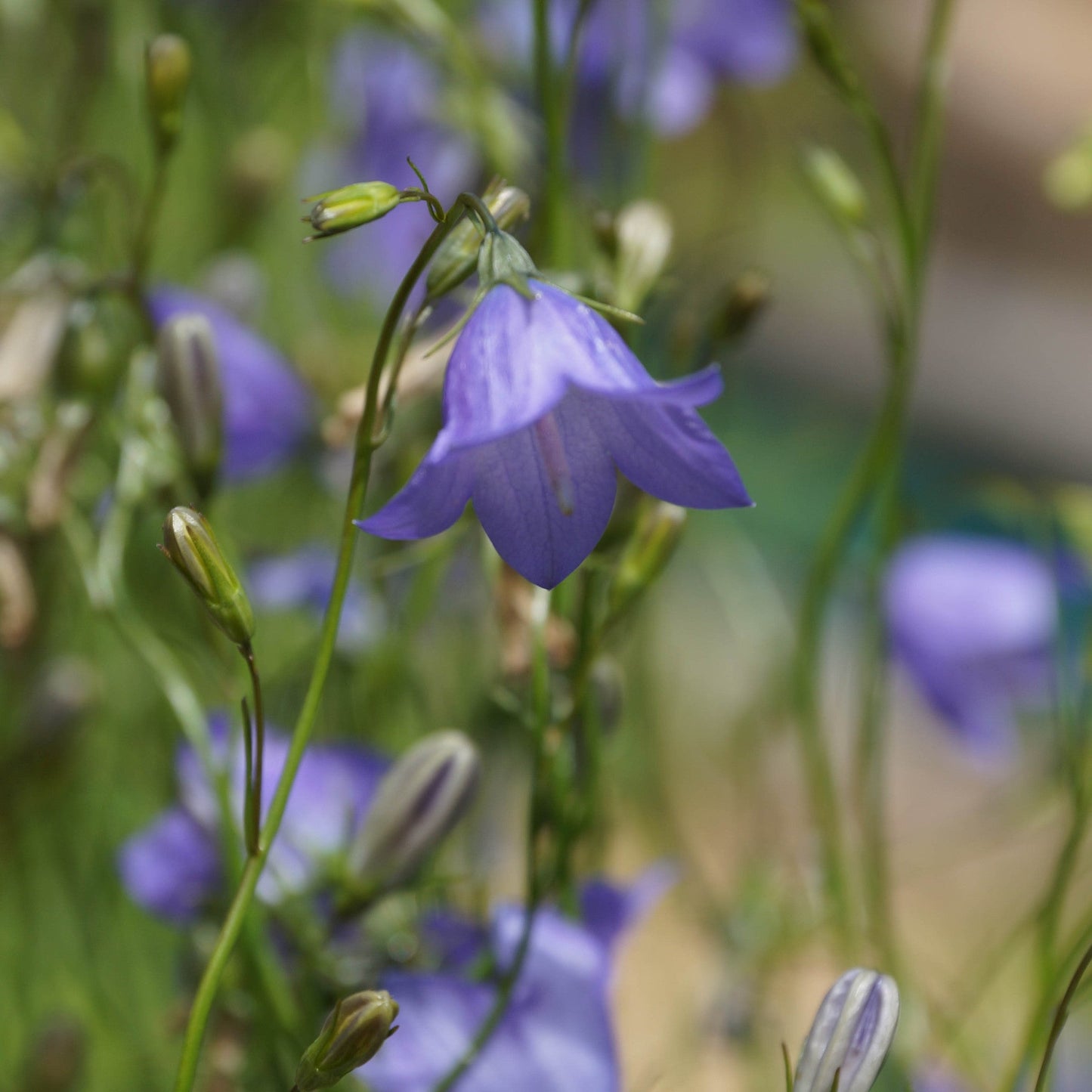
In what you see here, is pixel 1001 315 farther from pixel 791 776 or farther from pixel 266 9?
pixel 266 9

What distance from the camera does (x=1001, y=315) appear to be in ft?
8.53

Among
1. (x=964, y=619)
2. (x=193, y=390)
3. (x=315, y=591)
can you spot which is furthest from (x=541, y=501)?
(x=964, y=619)

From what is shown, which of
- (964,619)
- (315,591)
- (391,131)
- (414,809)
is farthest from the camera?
(391,131)

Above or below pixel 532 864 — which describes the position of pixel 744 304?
above

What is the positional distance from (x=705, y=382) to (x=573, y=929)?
208 mm

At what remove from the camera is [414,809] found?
1.28 feet

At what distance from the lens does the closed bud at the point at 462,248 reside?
12.5 inches

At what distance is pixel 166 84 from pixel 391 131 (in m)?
0.44

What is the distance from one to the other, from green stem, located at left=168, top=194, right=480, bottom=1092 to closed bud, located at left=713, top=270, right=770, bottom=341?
148 millimetres

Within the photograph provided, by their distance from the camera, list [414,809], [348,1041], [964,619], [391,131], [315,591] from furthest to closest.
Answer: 1. [391,131]
2. [964,619]
3. [315,591]
4. [414,809]
5. [348,1041]

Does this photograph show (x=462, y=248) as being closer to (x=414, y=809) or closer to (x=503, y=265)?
(x=503, y=265)

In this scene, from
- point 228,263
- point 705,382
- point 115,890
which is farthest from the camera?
point 115,890

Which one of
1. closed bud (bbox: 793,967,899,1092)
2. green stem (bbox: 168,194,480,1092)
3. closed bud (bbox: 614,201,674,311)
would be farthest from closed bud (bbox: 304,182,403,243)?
closed bud (bbox: 793,967,899,1092)

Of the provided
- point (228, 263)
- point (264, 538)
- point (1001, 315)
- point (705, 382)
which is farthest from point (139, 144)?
point (1001, 315)
